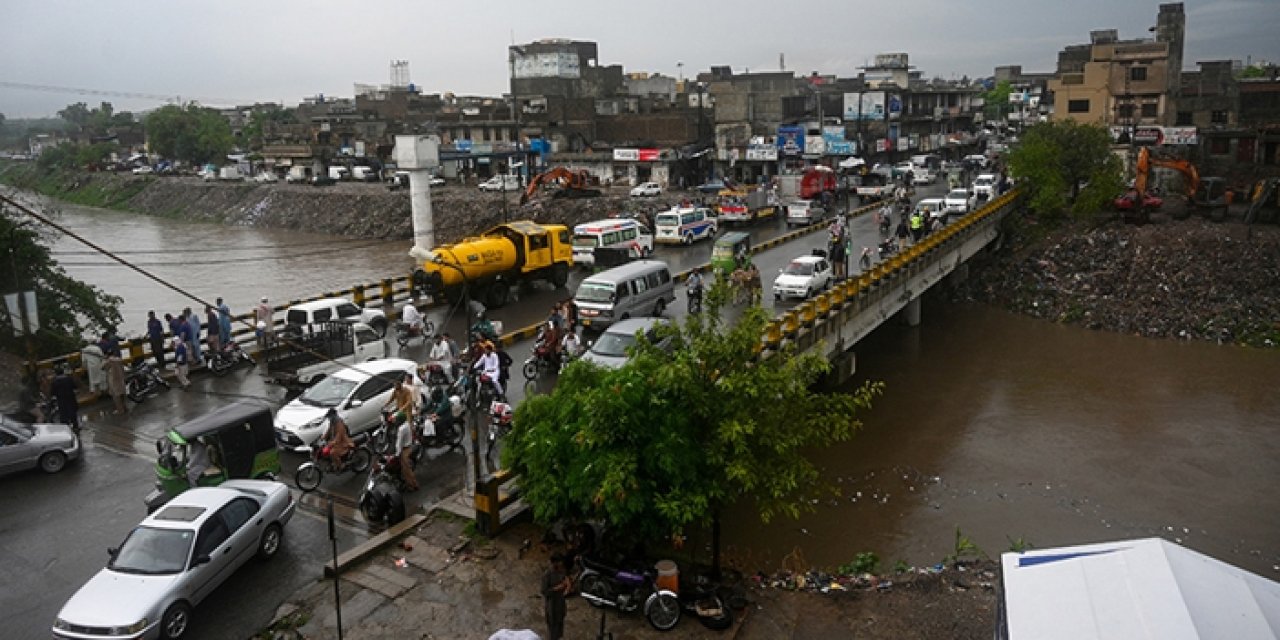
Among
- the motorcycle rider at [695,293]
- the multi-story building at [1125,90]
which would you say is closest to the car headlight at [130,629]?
the motorcycle rider at [695,293]

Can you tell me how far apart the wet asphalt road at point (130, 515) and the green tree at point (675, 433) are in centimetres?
279

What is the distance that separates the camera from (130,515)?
46.1ft

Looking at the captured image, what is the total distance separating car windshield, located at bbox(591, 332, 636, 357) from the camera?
18703 millimetres

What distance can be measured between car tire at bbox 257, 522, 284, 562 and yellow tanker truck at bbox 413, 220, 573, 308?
43.6 ft

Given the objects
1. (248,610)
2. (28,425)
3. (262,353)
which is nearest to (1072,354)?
(262,353)

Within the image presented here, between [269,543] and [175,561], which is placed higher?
[175,561]

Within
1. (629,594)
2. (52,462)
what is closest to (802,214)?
(52,462)

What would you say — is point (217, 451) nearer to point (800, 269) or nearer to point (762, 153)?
point (800, 269)

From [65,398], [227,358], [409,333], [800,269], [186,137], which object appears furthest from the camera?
[186,137]

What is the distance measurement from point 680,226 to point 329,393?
2626 centimetres

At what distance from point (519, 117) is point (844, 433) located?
229 feet

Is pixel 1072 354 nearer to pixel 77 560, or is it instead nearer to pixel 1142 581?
pixel 1142 581

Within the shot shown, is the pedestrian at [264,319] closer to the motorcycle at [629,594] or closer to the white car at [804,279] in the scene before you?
the motorcycle at [629,594]

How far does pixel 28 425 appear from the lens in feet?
53.1
